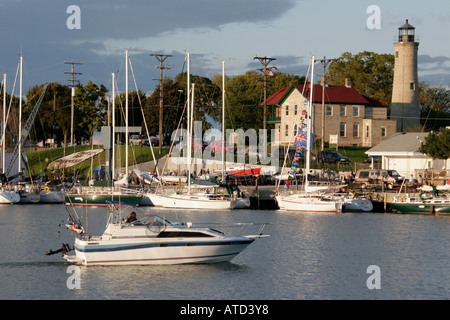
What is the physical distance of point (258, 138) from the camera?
374 ft

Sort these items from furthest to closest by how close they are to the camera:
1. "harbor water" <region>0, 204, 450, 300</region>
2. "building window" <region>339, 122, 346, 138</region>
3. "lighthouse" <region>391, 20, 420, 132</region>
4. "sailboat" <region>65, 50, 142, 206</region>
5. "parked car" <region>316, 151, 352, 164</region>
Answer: "building window" <region>339, 122, 346, 138</region>
"lighthouse" <region>391, 20, 420, 132</region>
"parked car" <region>316, 151, 352, 164</region>
"sailboat" <region>65, 50, 142, 206</region>
"harbor water" <region>0, 204, 450, 300</region>

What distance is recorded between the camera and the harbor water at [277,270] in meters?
31.1

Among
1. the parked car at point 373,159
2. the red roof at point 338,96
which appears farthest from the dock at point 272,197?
the red roof at point 338,96

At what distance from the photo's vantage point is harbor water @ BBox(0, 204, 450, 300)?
102 ft

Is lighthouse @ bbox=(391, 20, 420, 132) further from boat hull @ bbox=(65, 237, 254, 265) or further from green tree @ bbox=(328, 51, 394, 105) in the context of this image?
boat hull @ bbox=(65, 237, 254, 265)

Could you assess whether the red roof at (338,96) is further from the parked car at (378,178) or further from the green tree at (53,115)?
the green tree at (53,115)

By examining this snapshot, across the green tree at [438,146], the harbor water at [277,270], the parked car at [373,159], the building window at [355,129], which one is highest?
the building window at [355,129]

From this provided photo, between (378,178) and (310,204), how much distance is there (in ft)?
34.9

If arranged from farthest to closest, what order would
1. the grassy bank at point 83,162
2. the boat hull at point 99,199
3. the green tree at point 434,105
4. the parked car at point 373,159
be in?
the green tree at point 434,105
the grassy bank at point 83,162
the parked car at point 373,159
the boat hull at point 99,199

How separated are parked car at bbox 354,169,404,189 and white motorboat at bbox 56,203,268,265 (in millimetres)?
36626

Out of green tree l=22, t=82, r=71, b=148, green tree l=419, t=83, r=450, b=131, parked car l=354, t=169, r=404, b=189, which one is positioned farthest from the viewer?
green tree l=22, t=82, r=71, b=148

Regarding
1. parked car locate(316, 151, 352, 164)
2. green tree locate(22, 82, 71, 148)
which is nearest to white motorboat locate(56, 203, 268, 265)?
parked car locate(316, 151, 352, 164)

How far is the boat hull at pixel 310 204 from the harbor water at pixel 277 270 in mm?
7762
